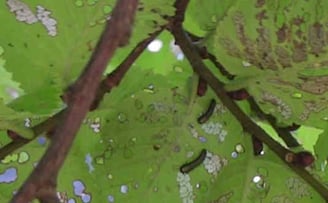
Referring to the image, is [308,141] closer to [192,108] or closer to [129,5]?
[192,108]

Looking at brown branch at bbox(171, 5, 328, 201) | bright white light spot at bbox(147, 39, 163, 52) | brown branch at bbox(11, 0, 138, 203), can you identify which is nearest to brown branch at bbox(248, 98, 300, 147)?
brown branch at bbox(171, 5, 328, 201)

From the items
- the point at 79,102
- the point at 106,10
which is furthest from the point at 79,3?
the point at 79,102

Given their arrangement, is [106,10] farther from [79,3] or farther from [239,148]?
[239,148]

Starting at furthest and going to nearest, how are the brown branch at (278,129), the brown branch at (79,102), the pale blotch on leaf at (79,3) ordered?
1. the brown branch at (278,129)
2. the pale blotch on leaf at (79,3)
3. the brown branch at (79,102)

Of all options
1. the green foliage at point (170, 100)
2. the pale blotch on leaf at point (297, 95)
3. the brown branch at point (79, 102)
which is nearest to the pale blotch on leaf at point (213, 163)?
the green foliage at point (170, 100)

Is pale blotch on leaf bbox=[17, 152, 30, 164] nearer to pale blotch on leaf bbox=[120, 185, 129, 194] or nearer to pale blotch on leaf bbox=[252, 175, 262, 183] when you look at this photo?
pale blotch on leaf bbox=[120, 185, 129, 194]

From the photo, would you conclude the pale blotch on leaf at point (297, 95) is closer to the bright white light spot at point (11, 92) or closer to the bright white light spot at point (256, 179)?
the bright white light spot at point (256, 179)

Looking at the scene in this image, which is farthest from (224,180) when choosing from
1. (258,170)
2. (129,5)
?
(129,5)

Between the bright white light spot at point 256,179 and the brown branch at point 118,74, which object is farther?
the bright white light spot at point 256,179
